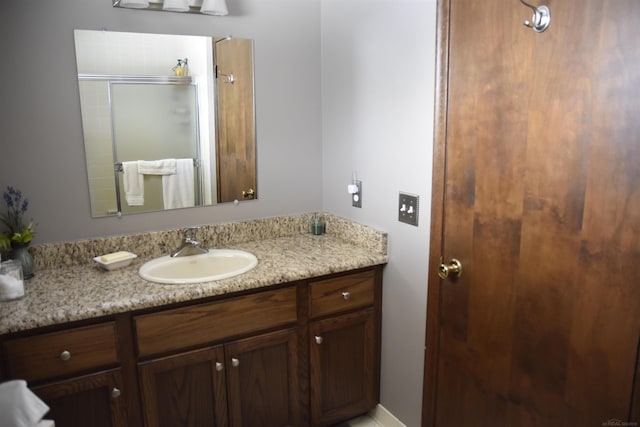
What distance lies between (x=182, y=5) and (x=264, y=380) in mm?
1656

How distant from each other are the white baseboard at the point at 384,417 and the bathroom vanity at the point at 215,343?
2.2 inches

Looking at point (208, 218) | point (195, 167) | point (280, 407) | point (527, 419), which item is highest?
point (195, 167)

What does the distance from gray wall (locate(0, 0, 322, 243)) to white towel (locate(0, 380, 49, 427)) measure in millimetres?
911

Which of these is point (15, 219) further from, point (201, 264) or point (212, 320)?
point (212, 320)

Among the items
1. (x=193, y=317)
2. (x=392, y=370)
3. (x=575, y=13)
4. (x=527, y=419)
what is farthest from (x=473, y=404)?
(x=575, y=13)

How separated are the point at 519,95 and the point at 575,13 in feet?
0.83

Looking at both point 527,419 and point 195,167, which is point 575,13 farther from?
point 195,167

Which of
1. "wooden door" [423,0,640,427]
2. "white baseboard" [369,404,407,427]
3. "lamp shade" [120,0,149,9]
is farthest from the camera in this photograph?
"white baseboard" [369,404,407,427]

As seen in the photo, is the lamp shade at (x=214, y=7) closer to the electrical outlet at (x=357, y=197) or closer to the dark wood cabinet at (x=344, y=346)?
the electrical outlet at (x=357, y=197)

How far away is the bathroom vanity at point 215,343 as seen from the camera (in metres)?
1.58

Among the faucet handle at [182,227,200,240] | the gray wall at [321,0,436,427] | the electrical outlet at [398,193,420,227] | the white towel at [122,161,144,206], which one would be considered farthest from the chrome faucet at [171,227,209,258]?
the electrical outlet at [398,193,420,227]

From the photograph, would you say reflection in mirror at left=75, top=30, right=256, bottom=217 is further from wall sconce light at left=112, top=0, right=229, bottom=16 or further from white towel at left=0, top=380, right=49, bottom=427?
white towel at left=0, top=380, right=49, bottom=427

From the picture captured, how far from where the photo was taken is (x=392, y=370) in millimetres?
2174

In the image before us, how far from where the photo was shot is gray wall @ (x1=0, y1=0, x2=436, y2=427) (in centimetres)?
185
